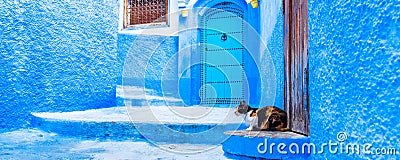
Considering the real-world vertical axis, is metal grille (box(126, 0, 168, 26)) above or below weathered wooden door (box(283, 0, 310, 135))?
above

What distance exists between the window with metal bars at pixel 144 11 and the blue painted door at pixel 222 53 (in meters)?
1.12

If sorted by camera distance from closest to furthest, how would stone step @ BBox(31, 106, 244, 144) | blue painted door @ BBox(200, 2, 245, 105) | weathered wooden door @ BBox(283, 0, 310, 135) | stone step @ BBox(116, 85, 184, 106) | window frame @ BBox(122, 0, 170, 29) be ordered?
weathered wooden door @ BBox(283, 0, 310, 135)
stone step @ BBox(31, 106, 244, 144)
stone step @ BBox(116, 85, 184, 106)
blue painted door @ BBox(200, 2, 245, 105)
window frame @ BBox(122, 0, 170, 29)

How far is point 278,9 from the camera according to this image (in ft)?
13.1

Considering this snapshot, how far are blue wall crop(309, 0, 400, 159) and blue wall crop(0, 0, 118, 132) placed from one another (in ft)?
16.6

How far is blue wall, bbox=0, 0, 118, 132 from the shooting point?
213 inches

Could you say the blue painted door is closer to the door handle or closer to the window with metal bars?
the door handle

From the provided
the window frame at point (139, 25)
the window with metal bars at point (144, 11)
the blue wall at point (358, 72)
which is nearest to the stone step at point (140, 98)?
the window frame at point (139, 25)

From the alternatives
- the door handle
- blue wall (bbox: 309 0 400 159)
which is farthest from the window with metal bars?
blue wall (bbox: 309 0 400 159)

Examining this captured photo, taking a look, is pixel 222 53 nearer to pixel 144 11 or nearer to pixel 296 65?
pixel 144 11

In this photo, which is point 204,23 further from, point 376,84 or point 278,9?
point 376,84

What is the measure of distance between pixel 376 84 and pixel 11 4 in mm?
5753

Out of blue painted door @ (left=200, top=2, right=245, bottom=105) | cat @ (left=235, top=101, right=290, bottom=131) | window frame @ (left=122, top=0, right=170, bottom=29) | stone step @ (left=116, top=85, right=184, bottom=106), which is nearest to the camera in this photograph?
cat @ (left=235, top=101, right=290, bottom=131)

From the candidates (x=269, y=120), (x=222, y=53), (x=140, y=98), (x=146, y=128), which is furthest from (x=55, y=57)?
(x=269, y=120)

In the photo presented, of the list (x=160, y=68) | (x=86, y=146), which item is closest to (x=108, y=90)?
(x=160, y=68)
